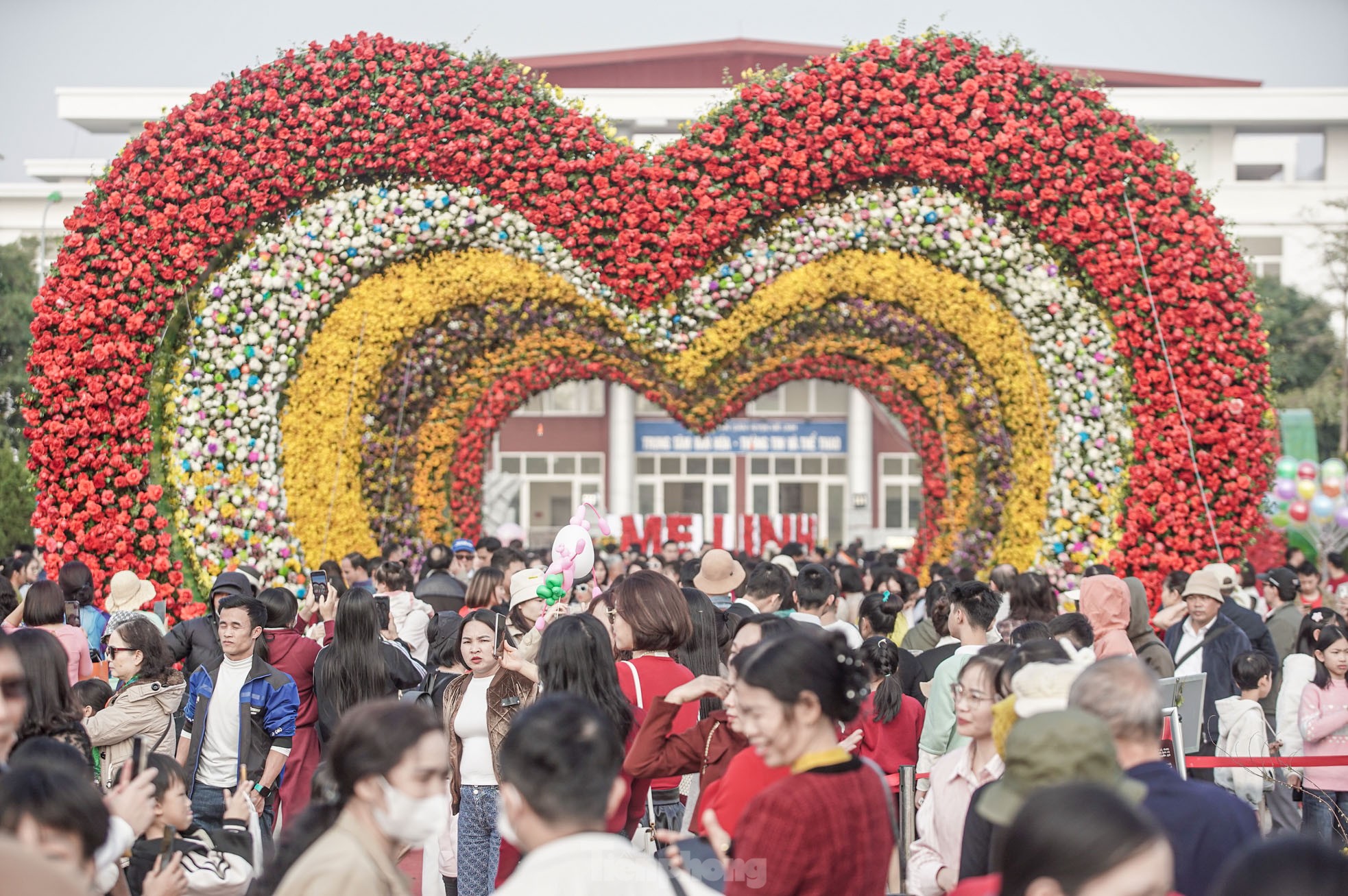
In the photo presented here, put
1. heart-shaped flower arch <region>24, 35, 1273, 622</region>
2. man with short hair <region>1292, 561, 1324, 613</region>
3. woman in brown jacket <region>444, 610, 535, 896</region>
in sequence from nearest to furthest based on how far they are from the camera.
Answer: woman in brown jacket <region>444, 610, 535, 896</region> → heart-shaped flower arch <region>24, 35, 1273, 622</region> → man with short hair <region>1292, 561, 1324, 613</region>

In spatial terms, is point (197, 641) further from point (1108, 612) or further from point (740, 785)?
point (1108, 612)

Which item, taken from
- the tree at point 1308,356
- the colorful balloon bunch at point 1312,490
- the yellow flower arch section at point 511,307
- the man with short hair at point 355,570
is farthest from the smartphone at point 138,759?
the tree at point 1308,356

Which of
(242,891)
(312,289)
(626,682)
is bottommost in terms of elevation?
(242,891)

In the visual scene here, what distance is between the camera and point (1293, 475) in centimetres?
2178

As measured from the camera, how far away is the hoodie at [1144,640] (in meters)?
7.22

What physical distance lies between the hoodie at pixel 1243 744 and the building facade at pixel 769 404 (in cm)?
2961

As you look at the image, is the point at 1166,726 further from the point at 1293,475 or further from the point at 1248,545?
the point at 1293,475

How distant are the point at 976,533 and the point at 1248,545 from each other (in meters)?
4.83

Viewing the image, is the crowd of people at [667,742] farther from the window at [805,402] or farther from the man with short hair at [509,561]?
the window at [805,402]

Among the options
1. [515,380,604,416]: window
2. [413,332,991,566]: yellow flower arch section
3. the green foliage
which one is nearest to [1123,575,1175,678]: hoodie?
[413,332,991,566]: yellow flower arch section

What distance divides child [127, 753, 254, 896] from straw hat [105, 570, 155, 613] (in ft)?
15.4

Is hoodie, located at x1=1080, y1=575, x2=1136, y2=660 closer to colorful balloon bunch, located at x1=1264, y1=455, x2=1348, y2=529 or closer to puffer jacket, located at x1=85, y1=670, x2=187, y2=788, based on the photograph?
puffer jacket, located at x1=85, y1=670, x2=187, y2=788

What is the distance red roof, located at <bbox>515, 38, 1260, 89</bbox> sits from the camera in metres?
41.7

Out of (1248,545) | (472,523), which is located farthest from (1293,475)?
(472,523)
